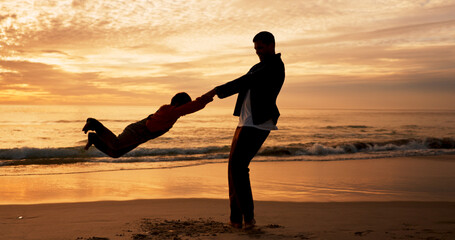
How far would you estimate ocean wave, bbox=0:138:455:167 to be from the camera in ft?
46.1

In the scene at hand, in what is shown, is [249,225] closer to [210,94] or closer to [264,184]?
[210,94]

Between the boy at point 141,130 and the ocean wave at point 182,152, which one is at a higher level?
the boy at point 141,130

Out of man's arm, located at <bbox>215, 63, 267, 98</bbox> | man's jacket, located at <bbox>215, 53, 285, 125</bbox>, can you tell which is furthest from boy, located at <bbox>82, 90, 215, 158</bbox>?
man's jacket, located at <bbox>215, 53, 285, 125</bbox>

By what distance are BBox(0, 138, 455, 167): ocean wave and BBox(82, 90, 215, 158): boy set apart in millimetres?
9199

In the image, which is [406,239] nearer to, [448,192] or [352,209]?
[352,209]

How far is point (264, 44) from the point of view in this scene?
433 cm

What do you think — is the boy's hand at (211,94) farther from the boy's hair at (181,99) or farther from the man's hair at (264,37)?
the man's hair at (264,37)

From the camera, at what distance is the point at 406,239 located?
424cm

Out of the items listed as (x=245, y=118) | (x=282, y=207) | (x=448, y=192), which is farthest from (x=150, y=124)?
(x=448, y=192)

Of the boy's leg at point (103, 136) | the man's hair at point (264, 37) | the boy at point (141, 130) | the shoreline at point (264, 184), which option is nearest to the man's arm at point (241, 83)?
the boy at point (141, 130)

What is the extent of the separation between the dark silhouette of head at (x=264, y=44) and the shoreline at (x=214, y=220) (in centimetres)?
201

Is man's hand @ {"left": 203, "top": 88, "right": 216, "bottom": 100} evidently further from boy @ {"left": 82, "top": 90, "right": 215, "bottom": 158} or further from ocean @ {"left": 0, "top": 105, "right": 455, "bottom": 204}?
ocean @ {"left": 0, "top": 105, "right": 455, "bottom": 204}

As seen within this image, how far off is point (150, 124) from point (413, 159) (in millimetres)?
12217

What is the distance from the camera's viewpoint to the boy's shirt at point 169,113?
403cm
